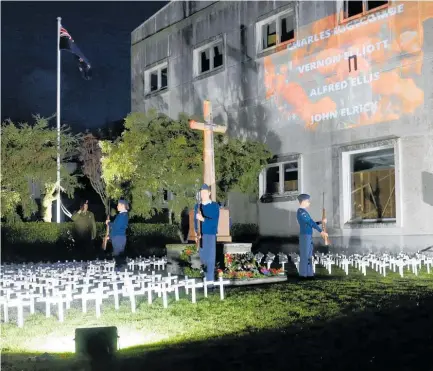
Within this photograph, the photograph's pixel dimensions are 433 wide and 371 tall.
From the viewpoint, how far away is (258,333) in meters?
6.68

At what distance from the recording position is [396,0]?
18.4 m

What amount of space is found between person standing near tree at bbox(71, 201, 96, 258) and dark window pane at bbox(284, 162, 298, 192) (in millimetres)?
7562

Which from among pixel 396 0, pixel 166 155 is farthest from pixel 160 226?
pixel 396 0

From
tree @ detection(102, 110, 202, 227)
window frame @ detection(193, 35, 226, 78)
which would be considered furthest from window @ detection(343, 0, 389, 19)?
tree @ detection(102, 110, 202, 227)

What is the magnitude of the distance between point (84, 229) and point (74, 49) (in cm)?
1018

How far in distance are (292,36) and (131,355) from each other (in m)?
18.7

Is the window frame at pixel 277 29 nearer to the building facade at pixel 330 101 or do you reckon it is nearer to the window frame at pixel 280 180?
the building facade at pixel 330 101

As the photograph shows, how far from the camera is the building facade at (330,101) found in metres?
18.1

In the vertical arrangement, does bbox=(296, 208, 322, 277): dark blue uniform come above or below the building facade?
below

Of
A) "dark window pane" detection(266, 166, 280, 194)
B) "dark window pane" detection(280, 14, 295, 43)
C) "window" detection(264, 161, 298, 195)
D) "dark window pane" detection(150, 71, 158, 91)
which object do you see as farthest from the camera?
"dark window pane" detection(150, 71, 158, 91)

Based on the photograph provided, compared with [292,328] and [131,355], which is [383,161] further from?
[131,355]

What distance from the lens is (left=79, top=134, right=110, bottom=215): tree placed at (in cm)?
3275

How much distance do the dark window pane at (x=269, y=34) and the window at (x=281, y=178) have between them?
4747 millimetres

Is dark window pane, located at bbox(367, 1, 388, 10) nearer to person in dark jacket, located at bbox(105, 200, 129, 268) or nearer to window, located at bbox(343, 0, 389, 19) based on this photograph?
window, located at bbox(343, 0, 389, 19)
